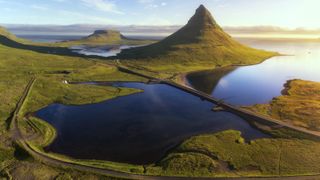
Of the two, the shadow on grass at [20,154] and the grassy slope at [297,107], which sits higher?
the grassy slope at [297,107]

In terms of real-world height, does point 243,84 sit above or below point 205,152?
above

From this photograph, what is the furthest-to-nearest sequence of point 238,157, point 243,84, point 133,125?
point 243,84 → point 133,125 → point 238,157

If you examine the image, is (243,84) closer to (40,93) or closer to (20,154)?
(40,93)

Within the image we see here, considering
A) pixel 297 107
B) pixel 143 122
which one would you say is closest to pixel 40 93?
pixel 143 122

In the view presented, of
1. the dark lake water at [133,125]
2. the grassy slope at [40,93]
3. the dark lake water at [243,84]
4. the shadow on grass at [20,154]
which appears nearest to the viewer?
the grassy slope at [40,93]

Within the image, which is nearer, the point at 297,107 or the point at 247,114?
Result: the point at 247,114

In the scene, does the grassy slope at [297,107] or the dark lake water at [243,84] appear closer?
the grassy slope at [297,107]

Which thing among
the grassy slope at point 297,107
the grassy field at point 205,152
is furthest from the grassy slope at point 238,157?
the grassy slope at point 297,107

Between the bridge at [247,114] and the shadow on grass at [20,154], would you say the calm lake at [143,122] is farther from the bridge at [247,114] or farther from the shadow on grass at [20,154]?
the shadow on grass at [20,154]
